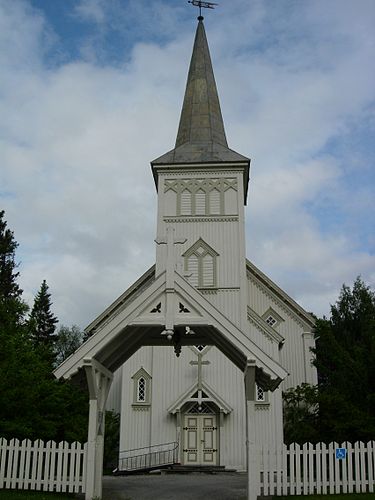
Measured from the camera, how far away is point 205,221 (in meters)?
30.2

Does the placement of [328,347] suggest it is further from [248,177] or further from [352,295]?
[352,295]

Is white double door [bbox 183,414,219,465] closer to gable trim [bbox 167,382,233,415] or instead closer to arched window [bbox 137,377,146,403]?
gable trim [bbox 167,382,233,415]

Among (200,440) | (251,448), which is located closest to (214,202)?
(200,440)

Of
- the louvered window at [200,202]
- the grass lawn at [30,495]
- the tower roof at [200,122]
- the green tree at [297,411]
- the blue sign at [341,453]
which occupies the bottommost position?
the grass lawn at [30,495]

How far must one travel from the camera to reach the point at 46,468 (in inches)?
586

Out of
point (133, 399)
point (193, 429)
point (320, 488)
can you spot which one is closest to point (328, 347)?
point (320, 488)

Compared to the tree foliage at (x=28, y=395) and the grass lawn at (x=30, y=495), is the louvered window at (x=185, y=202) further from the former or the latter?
the grass lawn at (x=30, y=495)

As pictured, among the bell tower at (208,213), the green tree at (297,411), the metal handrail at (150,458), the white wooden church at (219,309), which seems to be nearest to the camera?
the green tree at (297,411)

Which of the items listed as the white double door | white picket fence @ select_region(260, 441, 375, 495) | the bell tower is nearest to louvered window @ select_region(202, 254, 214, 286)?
the bell tower

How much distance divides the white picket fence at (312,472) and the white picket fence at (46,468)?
455cm

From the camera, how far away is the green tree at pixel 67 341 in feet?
253

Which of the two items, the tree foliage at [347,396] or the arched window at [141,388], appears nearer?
the tree foliage at [347,396]

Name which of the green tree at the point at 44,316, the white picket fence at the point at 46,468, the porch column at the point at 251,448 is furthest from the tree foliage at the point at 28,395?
the green tree at the point at 44,316

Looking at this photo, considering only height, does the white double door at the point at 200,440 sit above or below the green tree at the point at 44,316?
below
